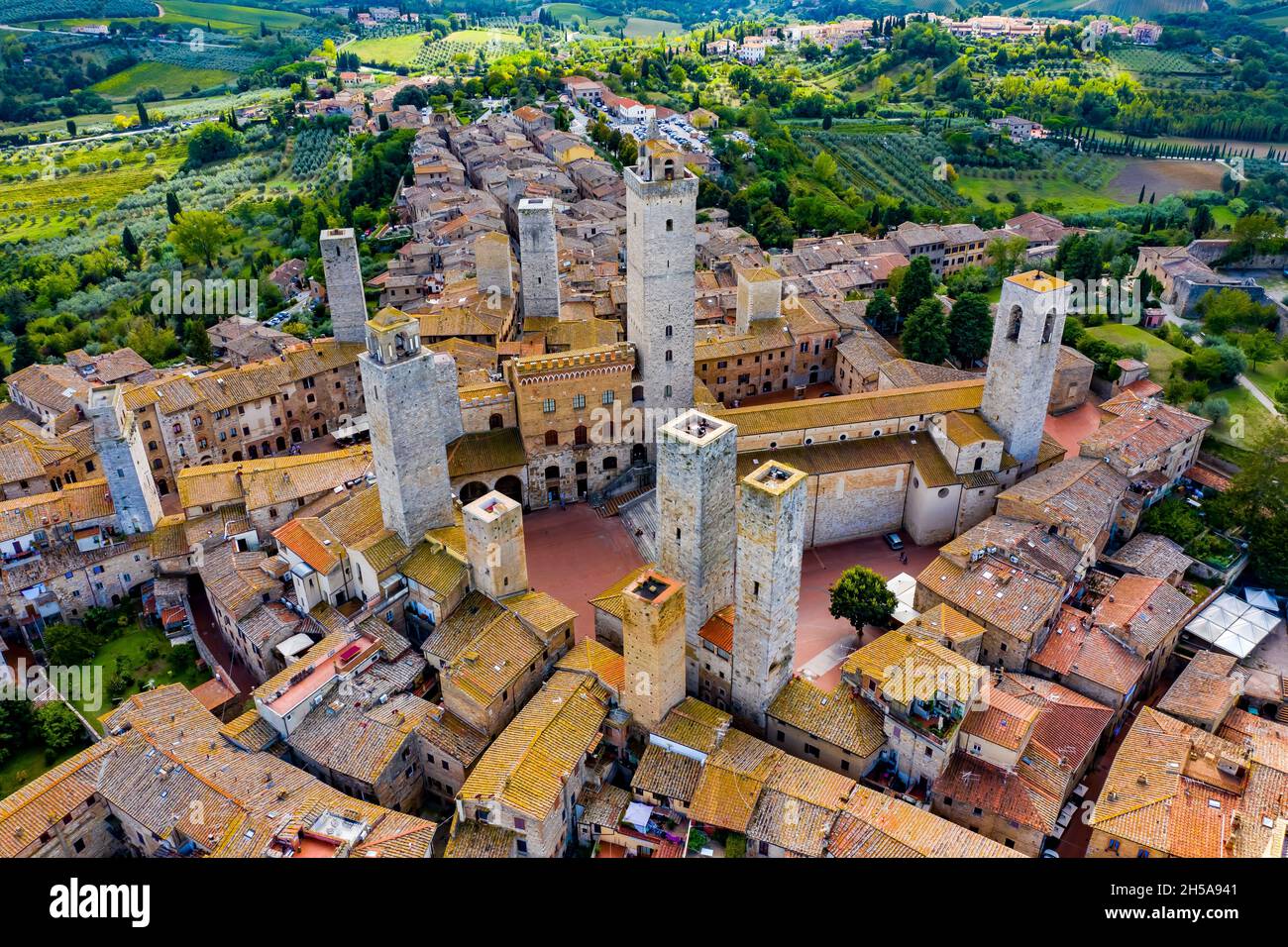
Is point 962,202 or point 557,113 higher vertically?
point 557,113

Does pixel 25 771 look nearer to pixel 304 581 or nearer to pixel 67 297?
pixel 304 581

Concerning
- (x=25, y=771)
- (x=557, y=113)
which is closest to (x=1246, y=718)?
(x=25, y=771)

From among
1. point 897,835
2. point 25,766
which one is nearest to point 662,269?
point 897,835

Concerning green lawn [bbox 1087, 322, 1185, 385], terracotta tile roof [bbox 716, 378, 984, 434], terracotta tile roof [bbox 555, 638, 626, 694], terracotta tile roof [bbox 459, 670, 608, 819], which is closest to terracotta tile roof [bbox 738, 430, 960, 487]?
terracotta tile roof [bbox 716, 378, 984, 434]

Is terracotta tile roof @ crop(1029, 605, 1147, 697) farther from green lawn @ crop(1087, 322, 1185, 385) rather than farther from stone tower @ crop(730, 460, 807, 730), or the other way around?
green lawn @ crop(1087, 322, 1185, 385)

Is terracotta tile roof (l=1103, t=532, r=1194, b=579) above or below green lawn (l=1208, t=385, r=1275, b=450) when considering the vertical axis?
below

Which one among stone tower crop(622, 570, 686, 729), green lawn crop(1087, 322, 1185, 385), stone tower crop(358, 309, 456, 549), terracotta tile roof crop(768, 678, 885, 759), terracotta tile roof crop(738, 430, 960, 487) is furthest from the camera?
green lawn crop(1087, 322, 1185, 385)

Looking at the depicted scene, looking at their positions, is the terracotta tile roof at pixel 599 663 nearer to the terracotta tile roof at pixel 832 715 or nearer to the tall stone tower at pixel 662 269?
the terracotta tile roof at pixel 832 715

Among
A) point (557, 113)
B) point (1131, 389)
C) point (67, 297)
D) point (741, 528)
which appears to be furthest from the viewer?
point (557, 113)
